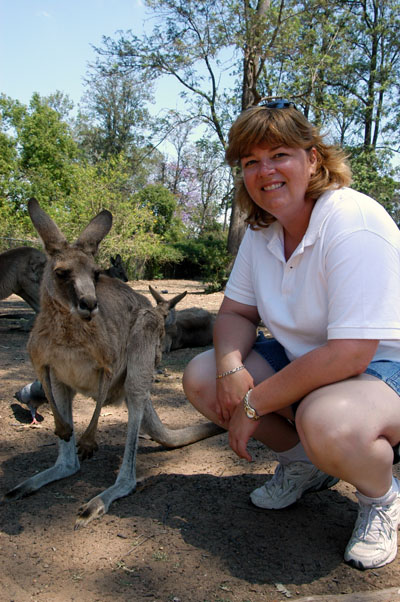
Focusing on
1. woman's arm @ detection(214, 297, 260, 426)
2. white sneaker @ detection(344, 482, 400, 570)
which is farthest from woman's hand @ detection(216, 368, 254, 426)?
white sneaker @ detection(344, 482, 400, 570)

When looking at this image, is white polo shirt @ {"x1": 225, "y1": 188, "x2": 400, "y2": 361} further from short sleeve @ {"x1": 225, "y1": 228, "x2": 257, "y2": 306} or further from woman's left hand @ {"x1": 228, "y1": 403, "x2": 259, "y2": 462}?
woman's left hand @ {"x1": 228, "y1": 403, "x2": 259, "y2": 462}

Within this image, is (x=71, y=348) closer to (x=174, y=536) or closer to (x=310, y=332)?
(x=174, y=536)

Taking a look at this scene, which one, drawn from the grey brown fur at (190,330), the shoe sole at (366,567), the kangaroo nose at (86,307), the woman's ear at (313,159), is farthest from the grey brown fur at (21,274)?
the shoe sole at (366,567)

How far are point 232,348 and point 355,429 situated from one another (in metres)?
0.63

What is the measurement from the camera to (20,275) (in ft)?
Answer: 20.4

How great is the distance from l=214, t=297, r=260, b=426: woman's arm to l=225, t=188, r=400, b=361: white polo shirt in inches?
2.9

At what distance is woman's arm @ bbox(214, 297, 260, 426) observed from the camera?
1950 millimetres

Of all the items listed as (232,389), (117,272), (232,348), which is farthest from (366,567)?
(117,272)

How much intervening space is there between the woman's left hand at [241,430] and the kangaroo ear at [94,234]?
3.93ft

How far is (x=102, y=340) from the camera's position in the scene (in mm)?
2400

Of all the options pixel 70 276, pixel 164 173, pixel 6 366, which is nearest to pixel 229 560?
pixel 70 276

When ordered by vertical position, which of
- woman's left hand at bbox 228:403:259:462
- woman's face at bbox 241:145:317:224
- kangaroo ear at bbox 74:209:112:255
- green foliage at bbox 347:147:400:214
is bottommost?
woman's left hand at bbox 228:403:259:462

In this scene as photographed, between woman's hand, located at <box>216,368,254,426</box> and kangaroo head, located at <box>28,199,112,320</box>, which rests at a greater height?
kangaroo head, located at <box>28,199,112,320</box>

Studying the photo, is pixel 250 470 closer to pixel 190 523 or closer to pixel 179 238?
pixel 190 523
